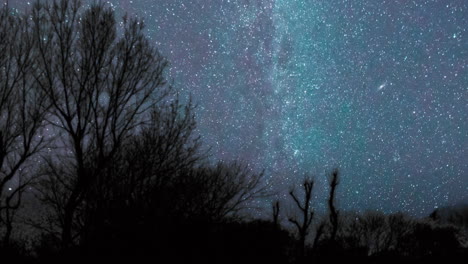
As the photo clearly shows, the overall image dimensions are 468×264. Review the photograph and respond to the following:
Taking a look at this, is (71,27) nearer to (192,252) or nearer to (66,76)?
(66,76)

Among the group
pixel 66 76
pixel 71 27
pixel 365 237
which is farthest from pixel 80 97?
pixel 365 237

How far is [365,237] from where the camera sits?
5669 cm

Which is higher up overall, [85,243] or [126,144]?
[126,144]

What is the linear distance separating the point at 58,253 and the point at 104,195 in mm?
3195

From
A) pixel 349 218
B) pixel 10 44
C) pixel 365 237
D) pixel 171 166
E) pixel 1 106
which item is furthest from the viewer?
pixel 349 218

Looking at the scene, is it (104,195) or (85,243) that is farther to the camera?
(104,195)

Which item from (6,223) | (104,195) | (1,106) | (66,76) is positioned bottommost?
(6,223)

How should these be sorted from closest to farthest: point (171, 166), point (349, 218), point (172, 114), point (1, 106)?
point (1, 106)
point (172, 114)
point (171, 166)
point (349, 218)

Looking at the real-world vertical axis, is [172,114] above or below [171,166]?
above

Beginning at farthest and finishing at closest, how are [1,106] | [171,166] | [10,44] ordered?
[171,166] → [1,106] → [10,44]

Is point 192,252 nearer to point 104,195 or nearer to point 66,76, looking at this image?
point 104,195

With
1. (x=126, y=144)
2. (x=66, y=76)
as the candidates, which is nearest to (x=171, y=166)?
(x=126, y=144)

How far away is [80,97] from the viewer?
16.3 m

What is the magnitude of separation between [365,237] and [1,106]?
49962 mm
